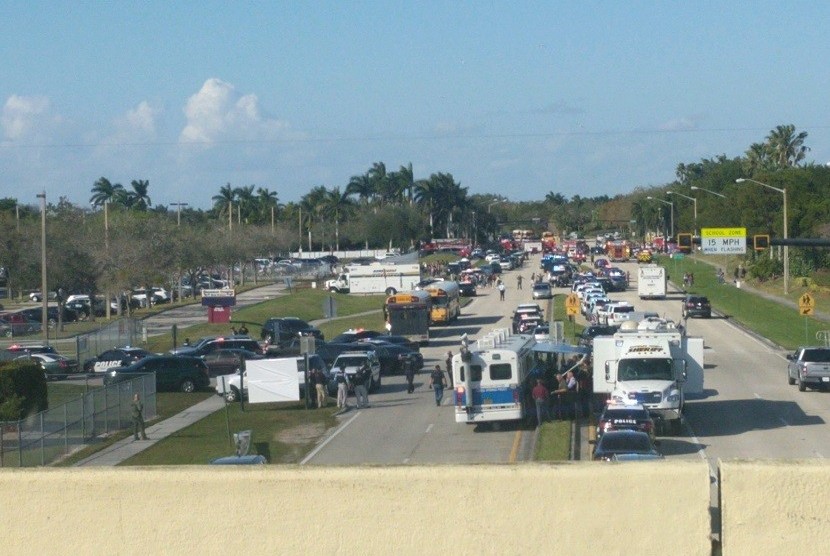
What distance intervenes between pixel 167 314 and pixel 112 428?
4929 cm

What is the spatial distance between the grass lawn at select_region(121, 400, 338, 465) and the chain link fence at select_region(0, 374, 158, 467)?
2.19 metres

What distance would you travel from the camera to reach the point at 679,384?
107 ft

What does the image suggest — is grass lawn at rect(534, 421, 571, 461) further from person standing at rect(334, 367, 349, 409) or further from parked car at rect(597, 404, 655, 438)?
person standing at rect(334, 367, 349, 409)

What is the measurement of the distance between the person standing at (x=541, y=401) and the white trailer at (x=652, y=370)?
149cm

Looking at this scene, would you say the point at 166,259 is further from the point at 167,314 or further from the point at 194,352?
the point at 194,352

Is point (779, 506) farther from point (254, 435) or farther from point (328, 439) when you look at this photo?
point (254, 435)

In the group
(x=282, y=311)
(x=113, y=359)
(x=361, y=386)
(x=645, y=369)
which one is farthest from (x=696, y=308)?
(x=645, y=369)

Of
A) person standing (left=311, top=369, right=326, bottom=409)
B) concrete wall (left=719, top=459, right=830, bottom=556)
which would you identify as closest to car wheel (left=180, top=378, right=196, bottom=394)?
person standing (left=311, top=369, right=326, bottom=409)

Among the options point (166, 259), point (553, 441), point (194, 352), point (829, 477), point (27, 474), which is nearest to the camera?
point (829, 477)

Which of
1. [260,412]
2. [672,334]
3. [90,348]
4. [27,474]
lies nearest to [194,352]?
[90,348]

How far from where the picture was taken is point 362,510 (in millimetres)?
5730

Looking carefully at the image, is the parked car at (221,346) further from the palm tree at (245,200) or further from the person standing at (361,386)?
the palm tree at (245,200)

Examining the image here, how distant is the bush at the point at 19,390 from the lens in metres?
36.9

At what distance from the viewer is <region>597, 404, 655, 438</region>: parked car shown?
28266mm
